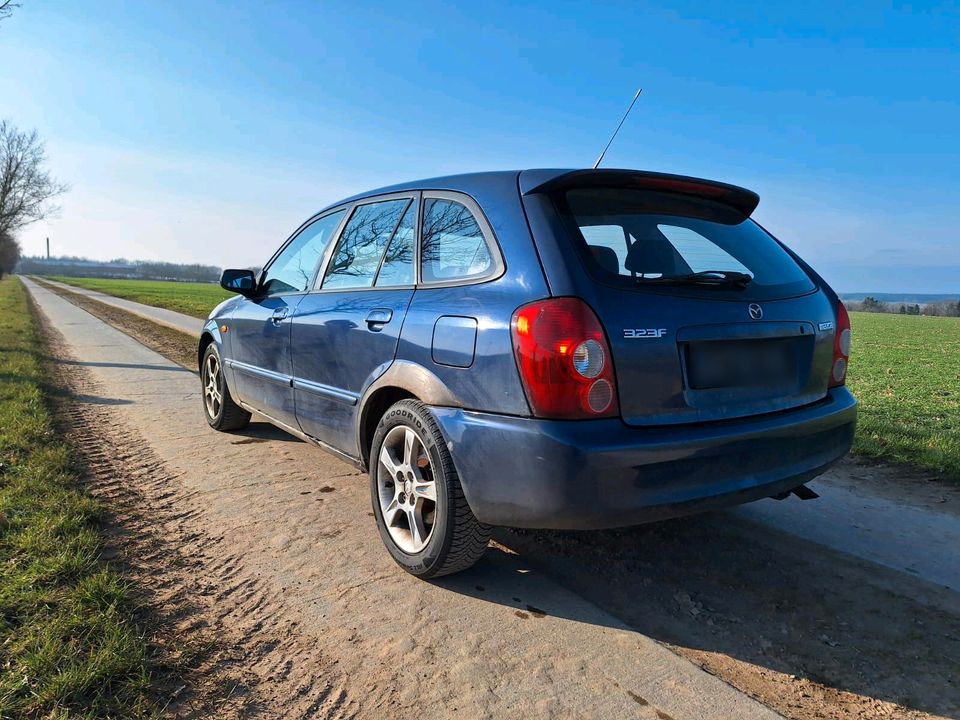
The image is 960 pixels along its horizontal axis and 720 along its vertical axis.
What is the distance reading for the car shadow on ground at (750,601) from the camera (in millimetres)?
2188

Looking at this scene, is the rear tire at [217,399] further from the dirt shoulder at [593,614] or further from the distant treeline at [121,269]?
the distant treeline at [121,269]

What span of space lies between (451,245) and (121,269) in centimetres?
16564

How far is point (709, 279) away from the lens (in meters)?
2.57

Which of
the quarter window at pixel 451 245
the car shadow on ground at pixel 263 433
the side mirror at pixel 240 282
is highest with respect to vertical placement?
the quarter window at pixel 451 245

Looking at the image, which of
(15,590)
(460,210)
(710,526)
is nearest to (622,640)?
(710,526)

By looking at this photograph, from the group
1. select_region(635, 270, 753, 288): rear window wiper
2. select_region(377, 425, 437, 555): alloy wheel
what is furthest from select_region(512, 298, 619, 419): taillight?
select_region(377, 425, 437, 555): alloy wheel

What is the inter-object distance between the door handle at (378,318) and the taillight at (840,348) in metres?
2.12

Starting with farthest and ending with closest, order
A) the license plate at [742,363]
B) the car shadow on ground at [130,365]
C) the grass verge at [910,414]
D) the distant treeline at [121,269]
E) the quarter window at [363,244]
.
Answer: the distant treeline at [121,269] → the car shadow on ground at [130,365] → the grass verge at [910,414] → the quarter window at [363,244] → the license plate at [742,363]

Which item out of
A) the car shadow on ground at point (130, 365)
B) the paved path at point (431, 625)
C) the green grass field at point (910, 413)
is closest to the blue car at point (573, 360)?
the paved path at point (431, 625)

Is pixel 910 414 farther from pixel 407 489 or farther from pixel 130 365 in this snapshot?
pixel 130 365

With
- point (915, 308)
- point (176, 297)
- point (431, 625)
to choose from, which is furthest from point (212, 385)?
point (915, 308)

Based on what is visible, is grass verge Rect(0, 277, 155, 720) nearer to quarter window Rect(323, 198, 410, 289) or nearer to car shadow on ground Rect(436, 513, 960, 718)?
car shadow on ground Rect(436, 513, 960, 718)

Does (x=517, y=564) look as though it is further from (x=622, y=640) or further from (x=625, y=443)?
(x=625, y=443)

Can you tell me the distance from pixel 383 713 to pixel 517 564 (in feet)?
3.80
